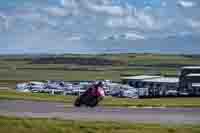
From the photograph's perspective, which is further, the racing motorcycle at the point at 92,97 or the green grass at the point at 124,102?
the green grass at the point at 124,102

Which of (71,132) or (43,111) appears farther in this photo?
(43,111)

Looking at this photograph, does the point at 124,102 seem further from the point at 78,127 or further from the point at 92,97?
the point at 78,127

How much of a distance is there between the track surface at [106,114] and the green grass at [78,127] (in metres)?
2.76

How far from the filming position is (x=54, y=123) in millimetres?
18562

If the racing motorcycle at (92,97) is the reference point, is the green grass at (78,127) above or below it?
below

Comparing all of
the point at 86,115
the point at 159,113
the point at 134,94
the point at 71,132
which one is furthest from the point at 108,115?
the point at 134,94

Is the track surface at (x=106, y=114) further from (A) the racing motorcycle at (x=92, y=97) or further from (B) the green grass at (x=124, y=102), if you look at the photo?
(B) the green grass at (x=124, y=102)

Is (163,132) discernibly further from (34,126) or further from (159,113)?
(159,113)

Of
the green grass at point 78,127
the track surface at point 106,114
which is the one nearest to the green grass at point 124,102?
the track surface at point 106,114

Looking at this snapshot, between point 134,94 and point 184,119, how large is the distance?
113 ft

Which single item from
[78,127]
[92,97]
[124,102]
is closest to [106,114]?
[92,97]

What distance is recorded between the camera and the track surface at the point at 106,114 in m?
21.9

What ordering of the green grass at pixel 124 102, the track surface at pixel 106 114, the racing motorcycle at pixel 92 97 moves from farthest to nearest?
1. the green grass at pixel 124 102
2. the racing motorcycle at pixel 92 97
3. the track surface at pixel 106 114

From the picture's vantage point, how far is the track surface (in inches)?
861
